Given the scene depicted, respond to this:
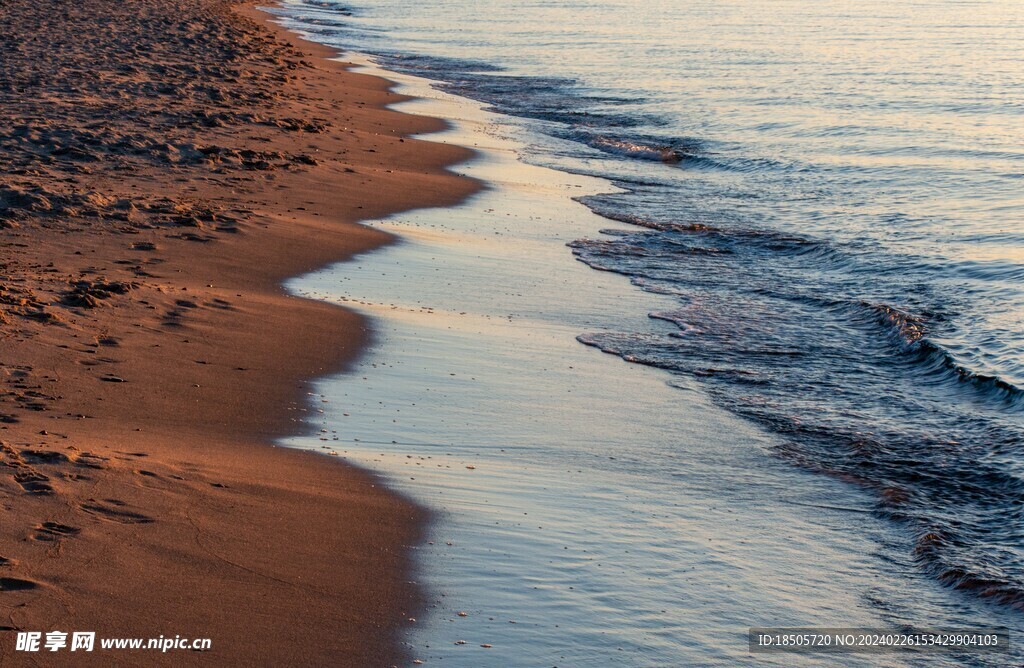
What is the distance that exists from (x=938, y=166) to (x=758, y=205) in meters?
4.18

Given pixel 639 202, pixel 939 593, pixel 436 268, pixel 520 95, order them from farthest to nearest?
pixel 520 95, pixel 639 202, pixel 436 268, pixel 939 593

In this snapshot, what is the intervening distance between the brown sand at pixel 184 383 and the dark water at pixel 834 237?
112 inches

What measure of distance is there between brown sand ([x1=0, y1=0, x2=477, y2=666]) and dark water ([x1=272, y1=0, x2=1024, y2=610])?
9.34ft

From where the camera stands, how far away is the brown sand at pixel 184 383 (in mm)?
4527

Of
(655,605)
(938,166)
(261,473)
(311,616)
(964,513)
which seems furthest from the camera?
(938,166)

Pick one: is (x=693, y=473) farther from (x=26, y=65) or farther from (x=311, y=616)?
(x=26, y=65)

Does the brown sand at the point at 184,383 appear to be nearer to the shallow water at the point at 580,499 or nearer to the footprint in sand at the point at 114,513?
the footprint in sand at the point at 114,513

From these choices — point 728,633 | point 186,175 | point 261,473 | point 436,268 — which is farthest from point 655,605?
point 186,175

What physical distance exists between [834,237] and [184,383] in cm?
890

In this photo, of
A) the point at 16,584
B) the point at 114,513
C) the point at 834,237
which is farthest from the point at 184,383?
the point at 834,237

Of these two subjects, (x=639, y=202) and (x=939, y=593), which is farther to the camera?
(x=639, y=202)

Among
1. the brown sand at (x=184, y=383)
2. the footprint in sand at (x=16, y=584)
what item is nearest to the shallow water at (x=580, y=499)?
the brown sand at (x=184, y=383)

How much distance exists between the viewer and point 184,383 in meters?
6.91

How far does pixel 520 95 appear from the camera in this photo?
25.8m
